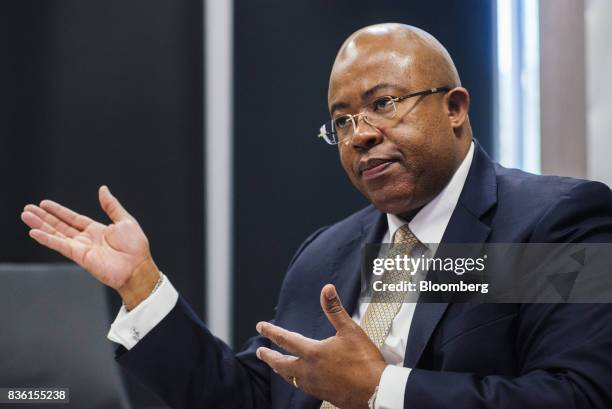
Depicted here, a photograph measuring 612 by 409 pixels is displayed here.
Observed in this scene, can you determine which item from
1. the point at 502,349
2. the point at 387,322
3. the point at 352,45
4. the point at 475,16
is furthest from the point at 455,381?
the point at 475,16

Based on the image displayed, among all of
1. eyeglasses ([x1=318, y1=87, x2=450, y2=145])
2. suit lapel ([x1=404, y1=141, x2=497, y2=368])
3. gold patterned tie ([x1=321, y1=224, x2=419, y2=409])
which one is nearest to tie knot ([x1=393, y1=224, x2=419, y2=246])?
gold patterned tie ([x1=321, y1=224, x2=419, y2=409])

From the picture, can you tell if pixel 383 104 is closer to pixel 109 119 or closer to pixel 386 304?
pixel 386 304

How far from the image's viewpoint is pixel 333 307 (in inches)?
42.7

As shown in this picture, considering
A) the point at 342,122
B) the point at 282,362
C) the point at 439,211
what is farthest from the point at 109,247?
the point at 439,211

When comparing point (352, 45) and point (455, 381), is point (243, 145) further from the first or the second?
point (455, 381)

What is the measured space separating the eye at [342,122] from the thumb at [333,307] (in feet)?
1.48

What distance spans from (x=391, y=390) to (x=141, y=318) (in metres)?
0.52

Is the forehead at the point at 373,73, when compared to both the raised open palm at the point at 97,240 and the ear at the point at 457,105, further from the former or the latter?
the raised open palm at the point at 97,240

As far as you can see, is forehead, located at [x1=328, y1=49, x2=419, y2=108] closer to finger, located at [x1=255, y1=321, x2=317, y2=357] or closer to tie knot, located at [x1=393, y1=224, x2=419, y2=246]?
tie knot, located at [x1=393, y1=224, x2=419, y2=246]

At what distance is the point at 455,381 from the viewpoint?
3.54 feet

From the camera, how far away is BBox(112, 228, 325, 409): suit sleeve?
133 centimetres

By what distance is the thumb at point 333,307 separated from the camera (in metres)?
1.08
